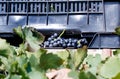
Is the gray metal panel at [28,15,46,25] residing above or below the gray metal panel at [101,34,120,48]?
above

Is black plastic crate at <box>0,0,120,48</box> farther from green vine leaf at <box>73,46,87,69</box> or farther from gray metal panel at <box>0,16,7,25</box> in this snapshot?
green vine leaf at <box>73,46,87,69</box>

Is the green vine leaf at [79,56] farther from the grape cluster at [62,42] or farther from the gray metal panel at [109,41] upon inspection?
the gray metal panel at [109,41]

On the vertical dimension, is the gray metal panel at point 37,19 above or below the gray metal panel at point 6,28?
above

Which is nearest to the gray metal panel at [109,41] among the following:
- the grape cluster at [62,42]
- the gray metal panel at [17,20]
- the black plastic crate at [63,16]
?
the black plastic crate at [63,16]

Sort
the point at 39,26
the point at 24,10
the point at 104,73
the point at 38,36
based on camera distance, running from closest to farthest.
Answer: the point at 104,73
the point at 38,36
the point at 39,26
the point at 24,10

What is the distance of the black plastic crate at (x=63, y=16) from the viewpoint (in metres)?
2.60

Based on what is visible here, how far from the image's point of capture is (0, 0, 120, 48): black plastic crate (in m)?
2.60

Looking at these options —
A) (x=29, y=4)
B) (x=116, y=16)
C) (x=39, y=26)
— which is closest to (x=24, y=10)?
(x=29, y=4)

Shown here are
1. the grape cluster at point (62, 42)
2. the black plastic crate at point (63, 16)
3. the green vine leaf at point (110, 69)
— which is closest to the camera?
the green vine leaf at point (110, 69)

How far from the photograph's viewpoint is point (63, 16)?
8.94 feet

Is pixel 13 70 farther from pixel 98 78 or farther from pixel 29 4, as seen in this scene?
pixel 29 4

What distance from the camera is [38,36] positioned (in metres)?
0.48

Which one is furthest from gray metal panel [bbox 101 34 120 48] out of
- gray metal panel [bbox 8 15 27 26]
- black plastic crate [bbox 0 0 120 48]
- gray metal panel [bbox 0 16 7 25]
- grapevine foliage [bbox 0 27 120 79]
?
grapevine foliage [bbox 0 27 120 79]

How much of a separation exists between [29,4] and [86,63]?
2.38m
